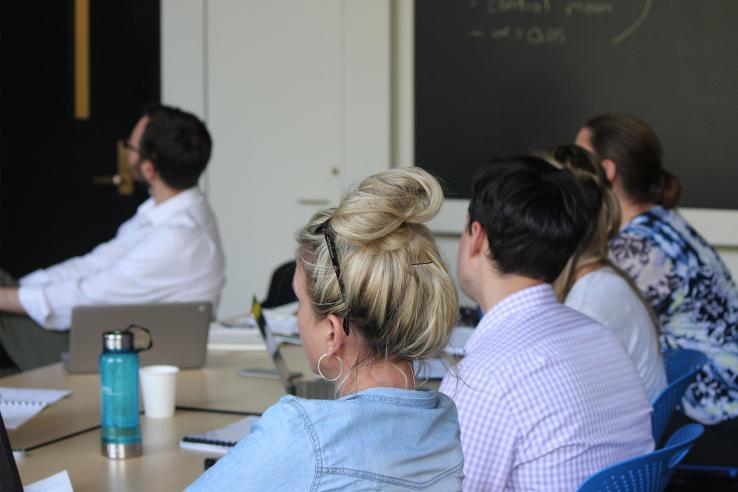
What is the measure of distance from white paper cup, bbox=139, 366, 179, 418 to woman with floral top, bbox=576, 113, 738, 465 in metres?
1.52

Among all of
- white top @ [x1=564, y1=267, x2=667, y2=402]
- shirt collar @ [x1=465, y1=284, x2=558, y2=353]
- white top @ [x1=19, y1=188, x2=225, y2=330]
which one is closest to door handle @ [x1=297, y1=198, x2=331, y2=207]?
white top @ [x1=19, y1=188, x2=225, y2=330]

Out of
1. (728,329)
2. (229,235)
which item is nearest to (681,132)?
(728,329)

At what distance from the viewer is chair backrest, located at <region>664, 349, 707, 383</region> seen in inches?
110

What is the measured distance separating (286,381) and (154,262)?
42.8 inches

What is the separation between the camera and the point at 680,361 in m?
2.88

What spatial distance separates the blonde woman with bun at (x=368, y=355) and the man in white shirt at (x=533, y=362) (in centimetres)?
29

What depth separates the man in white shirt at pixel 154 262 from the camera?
11.7ft

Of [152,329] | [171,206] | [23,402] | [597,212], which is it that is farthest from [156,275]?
[597,212]

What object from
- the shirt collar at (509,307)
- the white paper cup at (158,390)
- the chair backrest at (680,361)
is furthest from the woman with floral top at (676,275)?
the white paper cup at (158,390)

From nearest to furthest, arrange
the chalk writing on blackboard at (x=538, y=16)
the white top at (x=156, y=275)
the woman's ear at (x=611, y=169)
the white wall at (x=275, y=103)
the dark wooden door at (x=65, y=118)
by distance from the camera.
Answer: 1. the woman's ear at (x=611, y=169)
2. the white top at (x=156, y=275)
3. the chalk writing on blackboard at (x=538, y=16)
4. the white wall at (x=275, y=103)
5. the dark wooden door at (x=65, y=118)

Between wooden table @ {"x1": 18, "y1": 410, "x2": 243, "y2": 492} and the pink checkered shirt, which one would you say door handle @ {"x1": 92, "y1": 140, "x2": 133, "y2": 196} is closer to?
wooden table @ {"x1": 18, "y1": 410, "x2": 243, "y2": 492}

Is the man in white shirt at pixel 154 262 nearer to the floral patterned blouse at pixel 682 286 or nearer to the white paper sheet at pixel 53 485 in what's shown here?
the floral patterned blouse at pixel 682 286

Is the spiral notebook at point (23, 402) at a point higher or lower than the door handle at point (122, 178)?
lower

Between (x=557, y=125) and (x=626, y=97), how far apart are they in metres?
0.33
